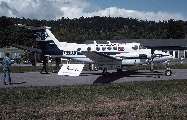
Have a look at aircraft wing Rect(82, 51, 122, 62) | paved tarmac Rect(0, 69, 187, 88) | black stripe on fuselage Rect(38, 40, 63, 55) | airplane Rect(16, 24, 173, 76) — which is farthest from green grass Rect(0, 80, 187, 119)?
black stripe on fuselage Rect(38, 40, 63, 55)

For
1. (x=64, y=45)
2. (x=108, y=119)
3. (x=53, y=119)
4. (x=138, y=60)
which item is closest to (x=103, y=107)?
(x=108, y=119)

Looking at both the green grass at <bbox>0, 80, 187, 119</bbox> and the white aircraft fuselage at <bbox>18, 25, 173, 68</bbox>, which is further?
the white aircraft fuselage at <bbox>18, 25, 173, 68</bbox>

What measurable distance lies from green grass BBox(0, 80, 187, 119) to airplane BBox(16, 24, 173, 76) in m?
7.23

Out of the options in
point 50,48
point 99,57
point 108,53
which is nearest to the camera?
point 99,57

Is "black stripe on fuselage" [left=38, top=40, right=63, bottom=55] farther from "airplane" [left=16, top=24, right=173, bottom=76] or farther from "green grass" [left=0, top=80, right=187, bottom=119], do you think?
"green grass" [left=0, top=80, right=187, bottom=119]

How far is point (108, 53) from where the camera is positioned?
67.5 feet

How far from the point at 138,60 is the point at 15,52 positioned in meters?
47.9

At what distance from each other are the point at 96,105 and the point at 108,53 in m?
12.7

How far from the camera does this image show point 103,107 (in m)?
7.87

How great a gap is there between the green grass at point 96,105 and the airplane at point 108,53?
723 cm

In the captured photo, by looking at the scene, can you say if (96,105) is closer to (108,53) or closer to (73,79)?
(73,79)

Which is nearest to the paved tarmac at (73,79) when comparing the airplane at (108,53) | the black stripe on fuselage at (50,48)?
the airplane at (108,53)

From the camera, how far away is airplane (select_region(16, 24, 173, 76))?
739 inches

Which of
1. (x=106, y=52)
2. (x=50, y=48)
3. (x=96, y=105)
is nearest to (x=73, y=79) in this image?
(x=106, y=52)
